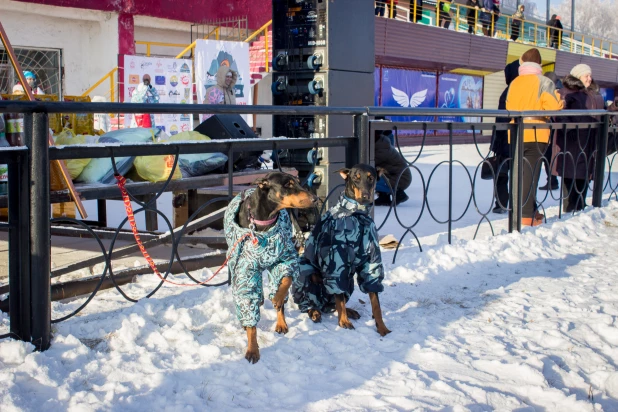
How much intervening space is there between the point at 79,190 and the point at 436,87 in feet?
72.2

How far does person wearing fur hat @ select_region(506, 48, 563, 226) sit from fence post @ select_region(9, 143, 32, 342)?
537 cm

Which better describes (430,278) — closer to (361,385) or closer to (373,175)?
(373,175)

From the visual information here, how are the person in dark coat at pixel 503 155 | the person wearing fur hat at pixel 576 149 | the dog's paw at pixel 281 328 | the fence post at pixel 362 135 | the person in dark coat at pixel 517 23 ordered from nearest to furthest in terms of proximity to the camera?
the dog's paw at pixel 281 328, the fence post at pixel 362 135, the person in dark coat at pixel 503 155, the person wearing fur hat at pixel 576 149, the person in dark coat at pixel 517 23

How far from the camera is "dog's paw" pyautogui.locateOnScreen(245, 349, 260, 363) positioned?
336 cm

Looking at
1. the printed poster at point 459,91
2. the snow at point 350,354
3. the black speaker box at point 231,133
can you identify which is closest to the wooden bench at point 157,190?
the black speaker box at point 231,133

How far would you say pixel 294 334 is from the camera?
383 centimetres

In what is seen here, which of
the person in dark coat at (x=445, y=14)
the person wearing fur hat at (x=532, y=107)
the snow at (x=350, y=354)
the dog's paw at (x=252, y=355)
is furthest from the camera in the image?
the person in dark coat at (x=445, y=14)

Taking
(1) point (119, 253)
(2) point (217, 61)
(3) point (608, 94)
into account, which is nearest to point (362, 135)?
(1) point (119, 253)

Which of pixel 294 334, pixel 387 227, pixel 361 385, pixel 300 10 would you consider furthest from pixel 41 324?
pixel 300 10

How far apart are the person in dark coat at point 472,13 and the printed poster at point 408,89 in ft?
9.91

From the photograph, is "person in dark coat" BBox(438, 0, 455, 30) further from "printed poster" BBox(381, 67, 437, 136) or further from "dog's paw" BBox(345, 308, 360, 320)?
"dog's paw" BBox(345, 308, 360, 320)

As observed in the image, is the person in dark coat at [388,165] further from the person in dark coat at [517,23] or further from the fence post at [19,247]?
the person in dark coat at [517,23]

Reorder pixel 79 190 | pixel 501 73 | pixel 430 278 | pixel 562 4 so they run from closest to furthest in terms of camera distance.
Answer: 1. pixel 79 190
2. pixel 430 278
3. pixel 501 73
4. pixel 562 4

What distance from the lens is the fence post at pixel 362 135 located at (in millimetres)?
5238
